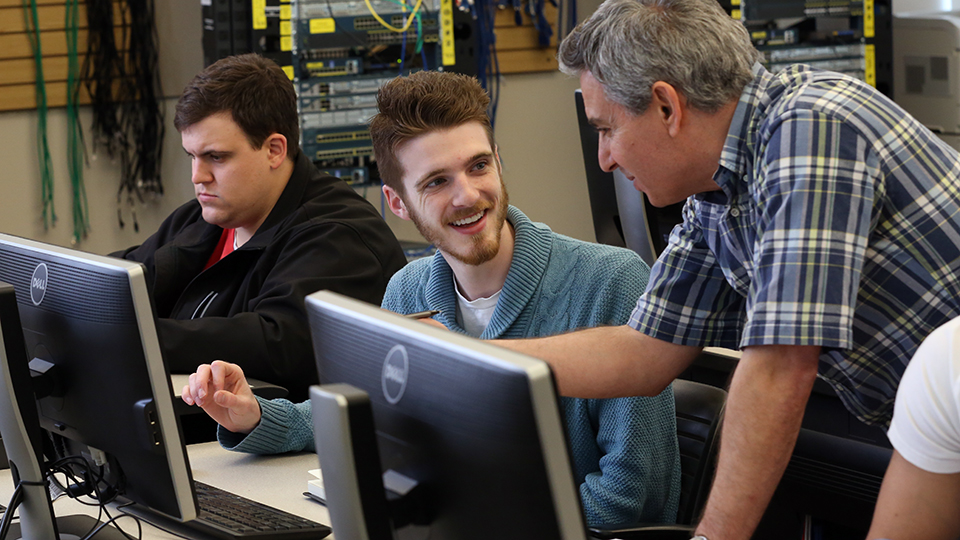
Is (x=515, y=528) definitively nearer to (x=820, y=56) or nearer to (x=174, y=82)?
(x=174, y=82)

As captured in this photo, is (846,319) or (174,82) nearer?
(846,319)

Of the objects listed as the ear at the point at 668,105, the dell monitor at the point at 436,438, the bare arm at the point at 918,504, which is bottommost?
the bare arm at the point at 918,504

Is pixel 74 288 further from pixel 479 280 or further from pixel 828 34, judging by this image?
pixel 828 34

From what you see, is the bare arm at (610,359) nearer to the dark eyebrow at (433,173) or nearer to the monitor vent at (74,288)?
the dark eyebrow at (433,173)

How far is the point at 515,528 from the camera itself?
2.77ft

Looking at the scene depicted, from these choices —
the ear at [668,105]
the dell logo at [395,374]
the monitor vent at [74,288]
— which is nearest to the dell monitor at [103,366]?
the monitor vent at [74,288]

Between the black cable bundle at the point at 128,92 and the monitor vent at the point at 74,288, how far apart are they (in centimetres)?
243

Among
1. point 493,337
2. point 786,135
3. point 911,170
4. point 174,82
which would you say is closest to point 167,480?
point 493,337

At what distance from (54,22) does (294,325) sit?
2.05 meters

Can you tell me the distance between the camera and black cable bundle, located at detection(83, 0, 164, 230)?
3.63m

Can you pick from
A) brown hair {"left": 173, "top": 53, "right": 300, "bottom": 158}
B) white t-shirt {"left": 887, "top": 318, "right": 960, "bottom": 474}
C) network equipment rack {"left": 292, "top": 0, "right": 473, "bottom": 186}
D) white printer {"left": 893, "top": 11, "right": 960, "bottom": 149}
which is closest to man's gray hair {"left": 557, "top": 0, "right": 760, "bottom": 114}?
white t-shirt {"left": 887, "top": 318, "right": 960, "bottom": 474}

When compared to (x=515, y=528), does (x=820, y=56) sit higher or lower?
higher

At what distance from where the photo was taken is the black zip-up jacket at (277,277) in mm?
2100

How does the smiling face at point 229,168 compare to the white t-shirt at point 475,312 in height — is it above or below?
above
